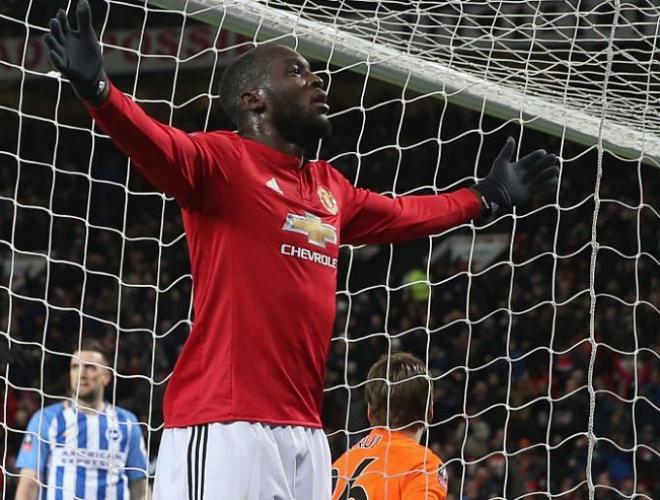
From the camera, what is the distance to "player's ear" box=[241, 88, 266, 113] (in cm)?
305

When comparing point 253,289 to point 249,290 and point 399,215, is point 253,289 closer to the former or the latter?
point 249,290

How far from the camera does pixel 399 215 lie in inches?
133

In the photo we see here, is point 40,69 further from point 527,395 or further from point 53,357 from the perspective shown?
point 527,395

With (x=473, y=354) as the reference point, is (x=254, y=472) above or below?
above

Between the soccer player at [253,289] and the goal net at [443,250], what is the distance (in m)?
1.37

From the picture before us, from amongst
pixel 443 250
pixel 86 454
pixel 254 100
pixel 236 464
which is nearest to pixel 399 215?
pixel 254 100

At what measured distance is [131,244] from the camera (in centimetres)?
1237

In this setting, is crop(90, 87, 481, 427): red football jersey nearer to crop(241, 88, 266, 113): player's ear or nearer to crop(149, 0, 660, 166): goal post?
crop(241, 88, 266, 113): player's ear

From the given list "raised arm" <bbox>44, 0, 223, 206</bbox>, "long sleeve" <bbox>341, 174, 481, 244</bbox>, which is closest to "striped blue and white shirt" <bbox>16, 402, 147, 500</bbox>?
"long sleeve" <bbox>341, 174, 481, 244</bbox>

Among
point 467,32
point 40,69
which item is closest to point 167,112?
point 40,69

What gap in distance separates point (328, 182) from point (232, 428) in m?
0.69

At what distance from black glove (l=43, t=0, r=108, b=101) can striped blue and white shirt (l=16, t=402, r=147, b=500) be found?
302 cm

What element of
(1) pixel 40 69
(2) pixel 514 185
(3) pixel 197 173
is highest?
(3) pixel 197 173

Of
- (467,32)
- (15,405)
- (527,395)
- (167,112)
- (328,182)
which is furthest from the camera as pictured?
(167,112)
